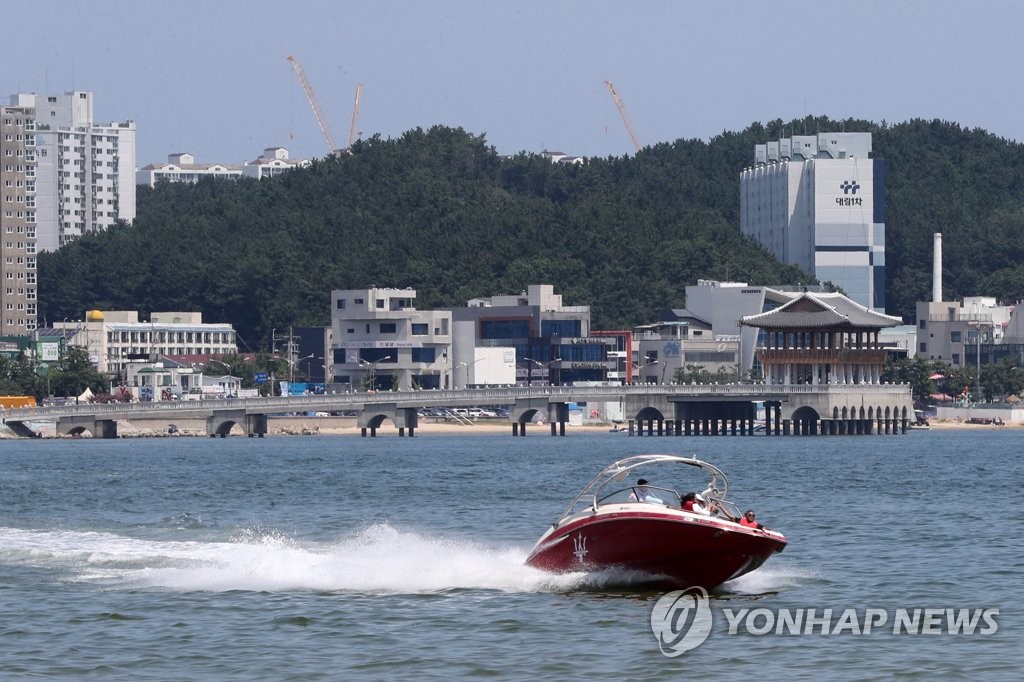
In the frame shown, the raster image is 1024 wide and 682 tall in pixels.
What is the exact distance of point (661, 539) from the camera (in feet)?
125

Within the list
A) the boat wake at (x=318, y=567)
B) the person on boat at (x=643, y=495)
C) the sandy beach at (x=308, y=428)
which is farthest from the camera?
the sandy beach at (x=308, y=428)

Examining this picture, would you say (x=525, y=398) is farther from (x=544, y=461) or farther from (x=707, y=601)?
(x=707, y=601)

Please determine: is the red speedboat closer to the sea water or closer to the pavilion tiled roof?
the sea water

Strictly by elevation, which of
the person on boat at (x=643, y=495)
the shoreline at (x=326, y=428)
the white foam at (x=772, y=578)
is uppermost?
the person on boat at (x=643, y=495)

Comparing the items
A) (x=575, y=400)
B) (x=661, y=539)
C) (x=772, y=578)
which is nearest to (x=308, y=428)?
(x=575, y=400)

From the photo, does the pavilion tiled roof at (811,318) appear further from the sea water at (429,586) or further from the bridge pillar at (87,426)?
the sea water at (429,586)

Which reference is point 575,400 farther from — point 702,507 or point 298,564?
point 702,507

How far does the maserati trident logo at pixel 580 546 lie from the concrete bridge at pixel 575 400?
391 feet

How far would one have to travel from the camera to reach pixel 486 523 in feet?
198

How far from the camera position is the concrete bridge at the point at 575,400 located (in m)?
158

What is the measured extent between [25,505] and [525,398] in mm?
97842

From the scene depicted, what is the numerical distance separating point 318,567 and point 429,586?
2985 mm

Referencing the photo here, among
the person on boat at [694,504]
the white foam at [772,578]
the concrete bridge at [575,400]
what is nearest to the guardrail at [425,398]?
the concrete bridge at [575,400]

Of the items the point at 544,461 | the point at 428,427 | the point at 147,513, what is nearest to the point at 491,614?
the point at 147,513
